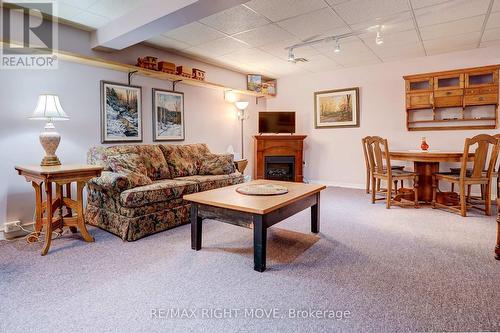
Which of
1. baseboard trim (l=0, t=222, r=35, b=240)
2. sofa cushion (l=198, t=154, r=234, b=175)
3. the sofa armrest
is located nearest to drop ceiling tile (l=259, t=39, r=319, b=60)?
sofa cushion (l=198, t=154, r=234, b=175)

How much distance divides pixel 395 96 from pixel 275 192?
3.90 m

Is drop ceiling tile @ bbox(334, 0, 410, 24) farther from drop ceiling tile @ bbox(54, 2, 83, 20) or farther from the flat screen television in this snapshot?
the flat screen television

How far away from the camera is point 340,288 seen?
190 centimetres

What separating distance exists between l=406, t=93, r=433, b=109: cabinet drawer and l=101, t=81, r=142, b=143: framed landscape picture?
443cm

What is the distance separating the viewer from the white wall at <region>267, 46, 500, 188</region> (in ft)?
16.0

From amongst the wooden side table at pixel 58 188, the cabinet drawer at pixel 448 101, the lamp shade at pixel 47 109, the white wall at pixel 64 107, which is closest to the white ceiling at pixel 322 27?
the white wall at pixel 64 107

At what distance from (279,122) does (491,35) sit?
3564 millimetres

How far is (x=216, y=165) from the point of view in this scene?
4.27m

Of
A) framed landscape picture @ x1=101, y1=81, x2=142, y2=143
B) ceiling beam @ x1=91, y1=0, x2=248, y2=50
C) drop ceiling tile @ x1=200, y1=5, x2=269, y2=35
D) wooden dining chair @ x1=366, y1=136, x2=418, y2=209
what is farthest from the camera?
wooden dining chair @ x1=366, y1=136, x2=418, y2=209

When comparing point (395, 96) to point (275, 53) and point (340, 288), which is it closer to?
point (275, 53)

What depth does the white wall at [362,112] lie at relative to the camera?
487 centimetres

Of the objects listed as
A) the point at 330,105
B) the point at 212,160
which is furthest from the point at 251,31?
the point at 330,105

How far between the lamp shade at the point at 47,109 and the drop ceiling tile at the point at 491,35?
5225mm

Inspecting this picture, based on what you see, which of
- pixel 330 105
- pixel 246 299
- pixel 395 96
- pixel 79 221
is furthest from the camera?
pixel 330 105
